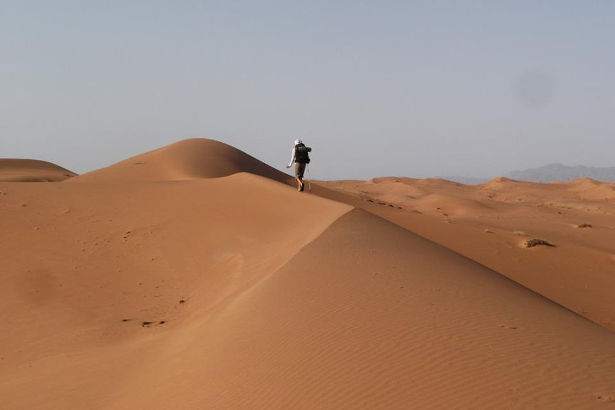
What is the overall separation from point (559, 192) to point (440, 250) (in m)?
39.5

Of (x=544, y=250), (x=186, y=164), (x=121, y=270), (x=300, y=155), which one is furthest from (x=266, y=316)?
(x=186, y=164)

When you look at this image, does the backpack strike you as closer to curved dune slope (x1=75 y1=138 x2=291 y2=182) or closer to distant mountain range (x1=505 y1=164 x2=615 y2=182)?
curved dune slope (x1=75 y1=138 x2=291 y2=182)

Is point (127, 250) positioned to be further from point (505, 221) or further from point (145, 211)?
point (505, 221)

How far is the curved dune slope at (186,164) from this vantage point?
22.3 m

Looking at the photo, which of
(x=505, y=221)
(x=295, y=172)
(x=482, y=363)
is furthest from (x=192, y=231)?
(x=505, y=221)

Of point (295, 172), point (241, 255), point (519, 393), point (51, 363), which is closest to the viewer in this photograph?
point (519, 393)

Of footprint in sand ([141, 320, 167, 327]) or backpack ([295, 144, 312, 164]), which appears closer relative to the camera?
footprint in sand ([141, 320, 167, 327])

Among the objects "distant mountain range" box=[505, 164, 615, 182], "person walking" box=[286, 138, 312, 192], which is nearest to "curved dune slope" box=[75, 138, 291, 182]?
"person walking" box=[286, 138, 312, 192]

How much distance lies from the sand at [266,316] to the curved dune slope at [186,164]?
32.2 feet

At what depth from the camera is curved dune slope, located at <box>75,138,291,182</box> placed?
73.2 feet

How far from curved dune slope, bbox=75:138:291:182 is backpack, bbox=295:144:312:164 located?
9179 millimetres

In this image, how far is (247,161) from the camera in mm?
28234

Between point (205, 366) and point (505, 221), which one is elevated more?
point (505, 221)

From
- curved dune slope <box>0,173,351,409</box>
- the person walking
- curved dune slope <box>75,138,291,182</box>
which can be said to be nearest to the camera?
curved dune slope <box>0,173,351,409</box>
